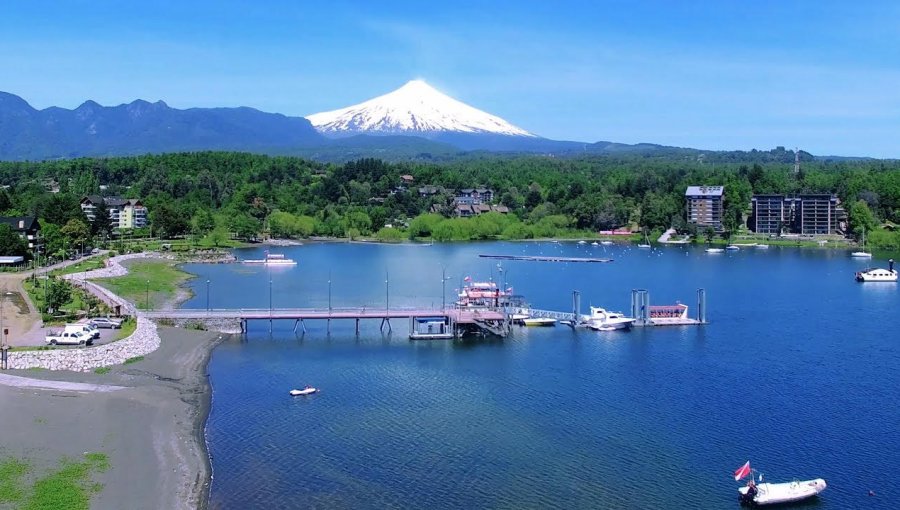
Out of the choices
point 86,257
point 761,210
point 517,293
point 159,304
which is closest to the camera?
point 159,304

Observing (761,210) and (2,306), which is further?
(761,210)

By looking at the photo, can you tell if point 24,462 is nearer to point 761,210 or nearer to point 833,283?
point 833,283

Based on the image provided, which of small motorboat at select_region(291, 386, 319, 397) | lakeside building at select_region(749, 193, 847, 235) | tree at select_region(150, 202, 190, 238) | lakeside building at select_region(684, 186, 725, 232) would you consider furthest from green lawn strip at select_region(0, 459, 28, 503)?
lakeside building at select_region(749, 193, 847, 235)

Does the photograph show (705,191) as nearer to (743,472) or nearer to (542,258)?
(542,258)

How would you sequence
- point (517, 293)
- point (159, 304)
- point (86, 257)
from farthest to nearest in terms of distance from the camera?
1. point (86, 257)
2. point (517, 293)
3. point (159, 304)

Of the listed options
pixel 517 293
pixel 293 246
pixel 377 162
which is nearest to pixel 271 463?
pixel 517 293

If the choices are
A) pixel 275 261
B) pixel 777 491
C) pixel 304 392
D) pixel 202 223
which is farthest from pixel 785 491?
pixel 202 223
